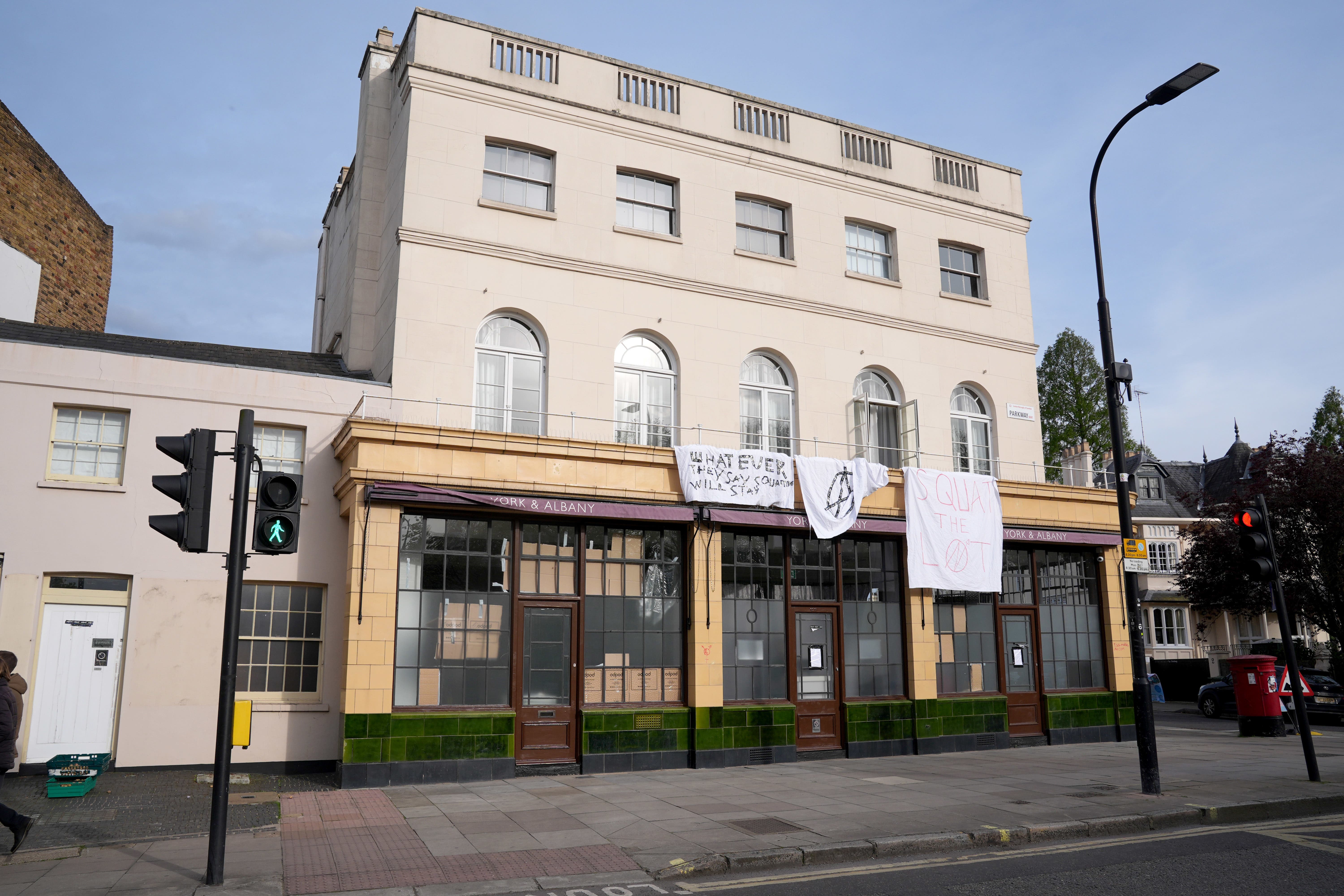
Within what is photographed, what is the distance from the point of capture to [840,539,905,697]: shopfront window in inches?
675

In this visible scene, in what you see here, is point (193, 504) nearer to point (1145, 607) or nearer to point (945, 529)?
point (945, 529)

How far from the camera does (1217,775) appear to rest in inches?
535

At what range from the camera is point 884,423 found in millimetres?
19422

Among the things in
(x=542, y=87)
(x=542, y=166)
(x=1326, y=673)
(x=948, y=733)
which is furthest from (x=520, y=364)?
(x=1326, y=673)

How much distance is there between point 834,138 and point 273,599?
14.3m

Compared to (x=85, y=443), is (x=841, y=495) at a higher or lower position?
lower

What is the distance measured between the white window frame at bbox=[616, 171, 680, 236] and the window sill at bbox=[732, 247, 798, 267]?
50.8 inches

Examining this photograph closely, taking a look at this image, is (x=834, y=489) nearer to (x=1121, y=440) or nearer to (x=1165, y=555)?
(x=1121, y=440)

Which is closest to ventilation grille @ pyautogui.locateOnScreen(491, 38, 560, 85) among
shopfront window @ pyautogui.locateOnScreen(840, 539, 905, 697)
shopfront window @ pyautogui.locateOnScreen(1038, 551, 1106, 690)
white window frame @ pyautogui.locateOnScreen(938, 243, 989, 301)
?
white window frame @ pyautogui.locateOnScreen(938, 243, 989, 301)

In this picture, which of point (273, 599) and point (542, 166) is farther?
point (542, 166)

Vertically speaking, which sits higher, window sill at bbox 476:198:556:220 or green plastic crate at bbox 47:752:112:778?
window sill at bbox 476:198:556:220

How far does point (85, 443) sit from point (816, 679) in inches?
493

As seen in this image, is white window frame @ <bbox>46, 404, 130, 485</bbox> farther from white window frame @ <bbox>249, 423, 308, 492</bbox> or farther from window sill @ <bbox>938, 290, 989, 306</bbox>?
window sill @ <bbox>938, 290, 989, 306</bbox>

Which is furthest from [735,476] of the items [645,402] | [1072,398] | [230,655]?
[1072,398]
